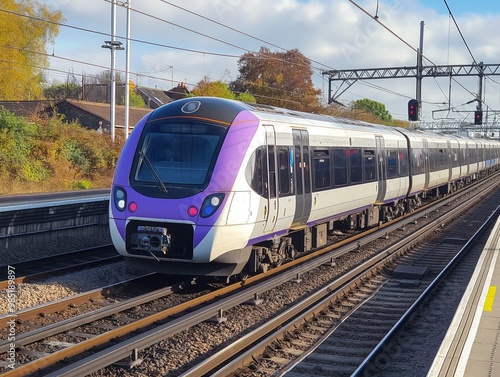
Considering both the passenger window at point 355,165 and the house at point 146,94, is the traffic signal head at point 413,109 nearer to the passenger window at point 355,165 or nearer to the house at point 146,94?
the passenger window at point 355,165

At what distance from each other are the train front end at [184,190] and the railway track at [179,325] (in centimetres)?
60

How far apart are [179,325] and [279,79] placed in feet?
161

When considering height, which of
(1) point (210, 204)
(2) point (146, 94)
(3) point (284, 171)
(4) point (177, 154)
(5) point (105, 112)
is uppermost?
(2) point (146, 94)

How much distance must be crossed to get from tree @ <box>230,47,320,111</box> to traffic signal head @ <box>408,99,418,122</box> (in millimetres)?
23558

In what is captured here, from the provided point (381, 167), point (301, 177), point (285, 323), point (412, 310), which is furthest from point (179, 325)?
point (381, 167)

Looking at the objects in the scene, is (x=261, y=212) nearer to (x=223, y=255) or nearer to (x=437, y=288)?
(x=223, y=255)

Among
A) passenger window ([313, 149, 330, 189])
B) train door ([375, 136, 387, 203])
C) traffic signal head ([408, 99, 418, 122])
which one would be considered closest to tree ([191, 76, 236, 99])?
traffic signal head ([408, 99, 418, 122])

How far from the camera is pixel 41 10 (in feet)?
154

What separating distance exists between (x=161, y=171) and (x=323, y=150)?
184 inches

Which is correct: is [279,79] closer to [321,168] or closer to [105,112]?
[105,112]

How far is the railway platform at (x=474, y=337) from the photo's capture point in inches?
258

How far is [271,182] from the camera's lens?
10.9 meters

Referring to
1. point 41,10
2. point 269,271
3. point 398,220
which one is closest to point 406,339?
point 269,271

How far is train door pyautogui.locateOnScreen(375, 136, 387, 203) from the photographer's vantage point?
18.2 meters
